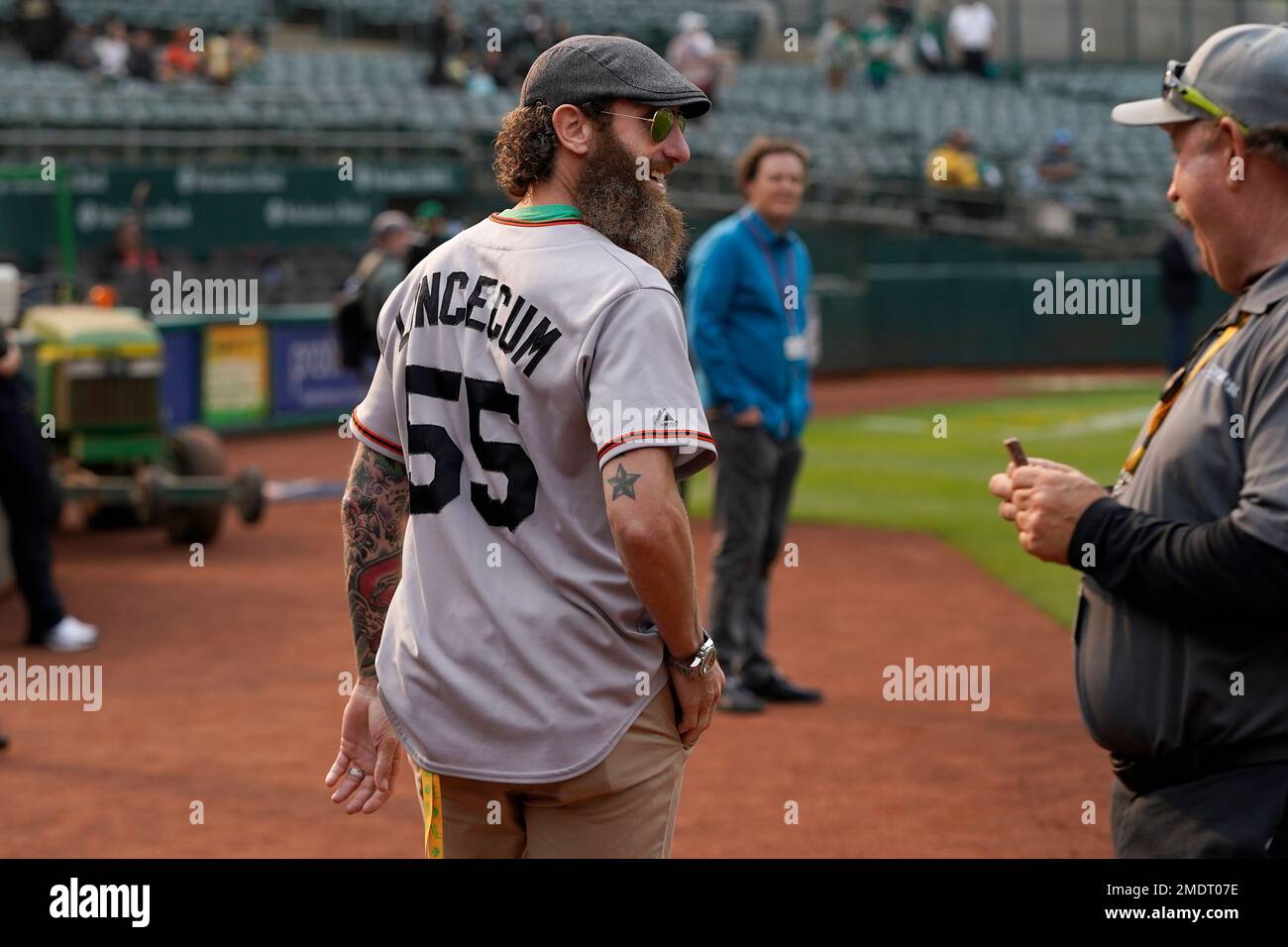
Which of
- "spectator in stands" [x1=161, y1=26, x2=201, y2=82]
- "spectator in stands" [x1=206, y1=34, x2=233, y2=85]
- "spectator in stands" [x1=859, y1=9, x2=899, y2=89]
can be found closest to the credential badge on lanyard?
"spectator in stands" [x1=206, y1=34, x2=233, y2=85]

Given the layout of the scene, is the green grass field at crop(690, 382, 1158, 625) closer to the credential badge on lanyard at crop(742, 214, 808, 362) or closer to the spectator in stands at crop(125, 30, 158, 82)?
the credential badge on lanyard at crop(742, 214, 808, 362)

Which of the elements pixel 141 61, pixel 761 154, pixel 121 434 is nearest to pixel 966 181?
pixel 141 61

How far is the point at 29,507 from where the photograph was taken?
8.57m

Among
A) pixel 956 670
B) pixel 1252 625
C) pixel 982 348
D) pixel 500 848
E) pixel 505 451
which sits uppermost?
pixel 505 451

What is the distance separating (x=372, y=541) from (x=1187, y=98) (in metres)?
1.60

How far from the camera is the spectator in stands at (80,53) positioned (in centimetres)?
2283

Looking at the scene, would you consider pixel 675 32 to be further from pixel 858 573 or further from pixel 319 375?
pixel 858 573

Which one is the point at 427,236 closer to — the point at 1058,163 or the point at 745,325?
the point at 745,325

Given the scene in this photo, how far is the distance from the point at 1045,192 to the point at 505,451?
85.4 ft

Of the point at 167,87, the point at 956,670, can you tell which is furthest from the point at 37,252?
the point at 956,670

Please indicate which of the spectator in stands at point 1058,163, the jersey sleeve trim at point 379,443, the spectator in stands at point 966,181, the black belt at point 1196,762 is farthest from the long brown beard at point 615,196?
the spectator in stands at point 1058,163

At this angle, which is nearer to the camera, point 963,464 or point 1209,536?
point 1209,536

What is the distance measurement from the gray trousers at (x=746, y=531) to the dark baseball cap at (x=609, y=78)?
14.4 ft

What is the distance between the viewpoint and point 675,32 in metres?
32.1
